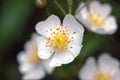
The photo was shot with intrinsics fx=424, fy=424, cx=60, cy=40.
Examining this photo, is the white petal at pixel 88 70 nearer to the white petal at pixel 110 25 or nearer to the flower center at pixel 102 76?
the flower center at pixel 102 76

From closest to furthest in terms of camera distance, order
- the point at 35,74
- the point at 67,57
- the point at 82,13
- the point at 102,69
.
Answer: the point at 67,57, the point at 82,13, the point at 102,69, the point at 35,74

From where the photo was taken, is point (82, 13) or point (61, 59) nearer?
point (61, 59)

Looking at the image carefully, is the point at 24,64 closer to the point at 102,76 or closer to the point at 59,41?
the point at 102,76

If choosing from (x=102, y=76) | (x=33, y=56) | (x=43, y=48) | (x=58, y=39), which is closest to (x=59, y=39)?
(x=58, y=39)

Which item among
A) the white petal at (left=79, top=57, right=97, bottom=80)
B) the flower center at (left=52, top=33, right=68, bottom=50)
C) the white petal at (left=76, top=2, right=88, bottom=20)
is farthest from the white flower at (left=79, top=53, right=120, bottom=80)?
the flower center at (left=52, top=33, right=68, bottom=50)

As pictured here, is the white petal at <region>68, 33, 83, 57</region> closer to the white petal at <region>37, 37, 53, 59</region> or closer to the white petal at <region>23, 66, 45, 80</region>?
the white petal at <region>37, 37, 53, 59</region>

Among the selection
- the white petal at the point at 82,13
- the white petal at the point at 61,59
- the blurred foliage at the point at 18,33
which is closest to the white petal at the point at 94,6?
the white petal at the point at 82,13

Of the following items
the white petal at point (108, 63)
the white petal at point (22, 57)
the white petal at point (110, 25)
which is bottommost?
the white petal at point (108, 63)
